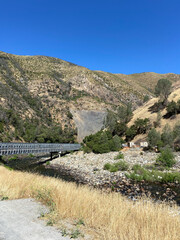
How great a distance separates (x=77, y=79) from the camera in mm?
114438

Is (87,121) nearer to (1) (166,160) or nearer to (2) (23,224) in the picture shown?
(1) (166,160)

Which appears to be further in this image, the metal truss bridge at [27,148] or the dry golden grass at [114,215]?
the metal truss bridge at [27,148]

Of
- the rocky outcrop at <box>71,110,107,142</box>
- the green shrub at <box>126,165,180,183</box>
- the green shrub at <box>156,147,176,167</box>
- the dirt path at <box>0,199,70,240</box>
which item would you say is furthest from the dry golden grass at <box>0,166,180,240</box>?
the rocky outcrop at <box>71,110,107,142</box>

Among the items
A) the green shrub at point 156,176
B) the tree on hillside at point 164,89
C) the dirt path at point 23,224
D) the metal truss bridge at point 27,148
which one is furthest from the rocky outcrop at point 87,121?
the dirt path at point 23,224

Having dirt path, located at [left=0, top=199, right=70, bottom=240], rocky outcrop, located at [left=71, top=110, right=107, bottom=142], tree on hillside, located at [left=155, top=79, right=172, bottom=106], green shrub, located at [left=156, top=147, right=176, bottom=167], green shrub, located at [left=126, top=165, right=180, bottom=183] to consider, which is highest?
tree on hillside, located at [left=155, top=79, right=172, bottom=106]

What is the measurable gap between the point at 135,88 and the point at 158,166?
11696 centimetres

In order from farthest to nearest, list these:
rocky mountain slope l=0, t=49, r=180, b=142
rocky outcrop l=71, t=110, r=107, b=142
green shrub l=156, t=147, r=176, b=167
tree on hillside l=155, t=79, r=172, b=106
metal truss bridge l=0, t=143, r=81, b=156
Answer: rocky outcrop l=71, t=110, r=107, b=142
rocky mountain slope l=0, t=49, r=180, b=142
tree on hillside l=155, t=79, r=172, b=106
metal truss bridge l=0, t=143, r=81, b=156
green shrub l=156, t=147, r=176, b=167

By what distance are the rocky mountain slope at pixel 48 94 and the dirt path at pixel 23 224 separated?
51.8 metres

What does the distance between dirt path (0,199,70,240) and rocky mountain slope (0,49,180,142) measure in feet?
170

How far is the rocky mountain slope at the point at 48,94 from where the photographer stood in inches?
2530

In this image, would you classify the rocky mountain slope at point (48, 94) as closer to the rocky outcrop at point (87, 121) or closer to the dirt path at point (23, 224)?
the rocky outcrop at point (87, 121)

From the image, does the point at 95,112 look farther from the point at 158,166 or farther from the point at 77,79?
the point at 158,166

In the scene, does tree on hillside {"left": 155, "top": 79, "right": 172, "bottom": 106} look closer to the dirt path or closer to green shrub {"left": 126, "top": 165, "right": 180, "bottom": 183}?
green shrub {"left": 126, "top": 165, "right": 180, "bottom": 183}

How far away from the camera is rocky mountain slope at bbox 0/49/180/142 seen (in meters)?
64.2
